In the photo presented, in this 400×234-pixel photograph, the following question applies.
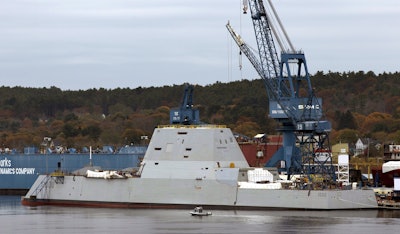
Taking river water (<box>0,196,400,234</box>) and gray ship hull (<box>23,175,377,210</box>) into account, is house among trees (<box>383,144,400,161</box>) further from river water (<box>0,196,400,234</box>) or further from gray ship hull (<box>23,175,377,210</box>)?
river water (<box>0,196,400,234</box>)

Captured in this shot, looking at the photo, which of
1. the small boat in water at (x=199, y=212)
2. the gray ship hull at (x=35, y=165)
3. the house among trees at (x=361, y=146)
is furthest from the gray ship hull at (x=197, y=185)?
the house among trees at (x=361, y=146)

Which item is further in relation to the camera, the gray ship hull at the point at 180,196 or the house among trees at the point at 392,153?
the house among trees at the point at 392,153

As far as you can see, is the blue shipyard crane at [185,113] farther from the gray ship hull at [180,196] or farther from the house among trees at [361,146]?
the house among trees at [361,146]

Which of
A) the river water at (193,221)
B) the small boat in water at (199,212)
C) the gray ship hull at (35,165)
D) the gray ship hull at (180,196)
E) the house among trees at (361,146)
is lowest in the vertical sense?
the river water at (193,221)

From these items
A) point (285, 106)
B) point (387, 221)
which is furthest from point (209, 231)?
point (285, 106)

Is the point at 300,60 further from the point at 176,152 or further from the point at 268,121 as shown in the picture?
the point at 268,121

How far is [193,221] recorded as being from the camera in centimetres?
6800

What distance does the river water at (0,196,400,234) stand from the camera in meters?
62.8

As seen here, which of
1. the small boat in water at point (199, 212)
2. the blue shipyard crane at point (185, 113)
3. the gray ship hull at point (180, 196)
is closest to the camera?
the small boat in water at point (199, 212)

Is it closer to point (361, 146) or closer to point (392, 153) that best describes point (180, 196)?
point (392, 153)

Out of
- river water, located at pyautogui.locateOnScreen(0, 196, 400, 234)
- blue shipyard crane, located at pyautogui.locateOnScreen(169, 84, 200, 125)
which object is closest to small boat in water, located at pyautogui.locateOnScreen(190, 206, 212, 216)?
river water, located at pyautogui.locateOnScreen(0, 196, 400, 234)

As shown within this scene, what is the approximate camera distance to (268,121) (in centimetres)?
15800

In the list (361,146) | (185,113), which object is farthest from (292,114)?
(361,146)

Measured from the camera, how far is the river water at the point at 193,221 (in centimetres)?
6278
